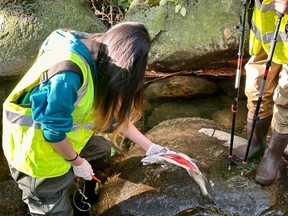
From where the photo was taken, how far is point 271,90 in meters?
3.25

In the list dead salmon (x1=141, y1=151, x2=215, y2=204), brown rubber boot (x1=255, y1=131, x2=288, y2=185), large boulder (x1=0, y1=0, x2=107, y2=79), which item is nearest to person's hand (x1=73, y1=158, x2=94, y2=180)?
dead salmon (x1=141, y1=151, x2=215, y2=204)

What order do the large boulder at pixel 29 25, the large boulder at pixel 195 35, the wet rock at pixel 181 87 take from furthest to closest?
1. the large boulder at pixel 29 25
2. the wet rock at pixel 181 87
3. the large boulder at pixel 195 35

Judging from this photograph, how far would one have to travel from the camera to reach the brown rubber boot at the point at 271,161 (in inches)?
121

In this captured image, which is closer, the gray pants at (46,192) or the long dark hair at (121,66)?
the long dark hair at (121,66)

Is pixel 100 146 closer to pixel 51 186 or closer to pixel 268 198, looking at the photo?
pixel 51 186

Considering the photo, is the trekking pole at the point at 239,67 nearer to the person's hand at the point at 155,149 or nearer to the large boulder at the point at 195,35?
the person's hand at the point at 155,149

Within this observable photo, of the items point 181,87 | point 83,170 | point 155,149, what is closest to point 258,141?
point 155,149

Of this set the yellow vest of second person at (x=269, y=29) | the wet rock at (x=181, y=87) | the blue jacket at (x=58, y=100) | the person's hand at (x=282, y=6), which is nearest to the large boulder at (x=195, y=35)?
the wet rock at (x=181, y=87)

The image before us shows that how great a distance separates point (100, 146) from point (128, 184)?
502mm

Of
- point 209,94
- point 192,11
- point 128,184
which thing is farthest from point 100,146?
point 192,11

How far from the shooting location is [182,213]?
9.51ft

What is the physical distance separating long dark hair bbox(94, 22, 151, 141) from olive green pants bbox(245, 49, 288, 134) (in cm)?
107

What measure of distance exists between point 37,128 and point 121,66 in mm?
658

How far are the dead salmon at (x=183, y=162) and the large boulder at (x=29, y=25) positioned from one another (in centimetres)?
338
